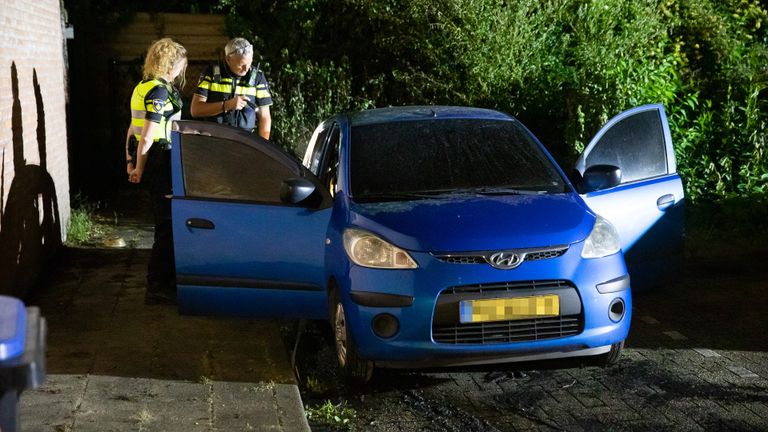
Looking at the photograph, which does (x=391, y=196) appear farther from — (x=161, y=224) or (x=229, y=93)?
(x=229, y=93)

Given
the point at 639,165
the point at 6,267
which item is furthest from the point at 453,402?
the point at 6,267

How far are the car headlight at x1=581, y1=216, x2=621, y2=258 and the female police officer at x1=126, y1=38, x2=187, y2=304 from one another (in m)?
3.23

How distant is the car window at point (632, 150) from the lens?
744cm

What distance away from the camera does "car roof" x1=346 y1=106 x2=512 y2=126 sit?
693 cm

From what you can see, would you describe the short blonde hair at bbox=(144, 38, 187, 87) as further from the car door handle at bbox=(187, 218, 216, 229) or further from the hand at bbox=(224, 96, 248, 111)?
the car door handle at bbox=(187, 218, 216, 229)

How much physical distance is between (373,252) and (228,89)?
342 centimetres

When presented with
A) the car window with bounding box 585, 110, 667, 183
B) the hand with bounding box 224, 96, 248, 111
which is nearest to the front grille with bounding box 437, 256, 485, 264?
the car window with bounding box 585, 110, 667, 183

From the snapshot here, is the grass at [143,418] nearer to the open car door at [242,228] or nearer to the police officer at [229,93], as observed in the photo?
the open car door at [242,228]

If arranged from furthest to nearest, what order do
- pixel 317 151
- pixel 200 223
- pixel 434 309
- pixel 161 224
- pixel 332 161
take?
pixel 161 224, pixel 317 151, pixel 332 161, pixel 200 223, pixel 434 309

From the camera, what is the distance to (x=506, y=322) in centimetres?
554

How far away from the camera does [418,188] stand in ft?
20.7

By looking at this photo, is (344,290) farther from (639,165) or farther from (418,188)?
(639,165)

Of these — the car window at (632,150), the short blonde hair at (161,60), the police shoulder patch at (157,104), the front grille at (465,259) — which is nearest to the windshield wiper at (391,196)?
the front grille at (465,259)

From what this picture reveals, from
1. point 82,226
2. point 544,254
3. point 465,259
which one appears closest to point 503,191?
point 544,254
